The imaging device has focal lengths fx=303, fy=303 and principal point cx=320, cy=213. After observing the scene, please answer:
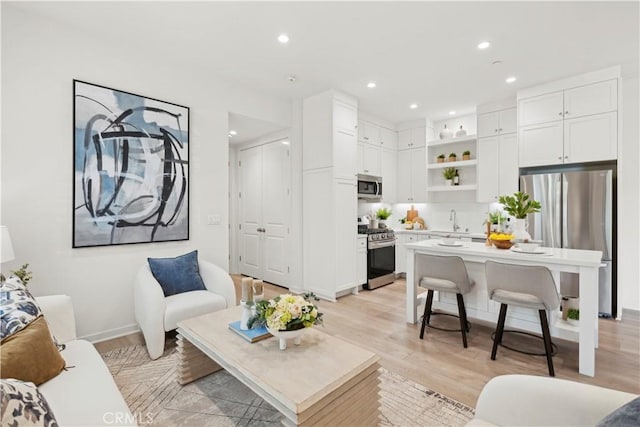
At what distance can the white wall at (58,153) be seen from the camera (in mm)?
2467

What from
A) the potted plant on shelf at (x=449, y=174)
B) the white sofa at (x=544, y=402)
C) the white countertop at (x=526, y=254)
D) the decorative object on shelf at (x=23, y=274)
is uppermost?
the potted plant on shelf at (x=449, y=174)

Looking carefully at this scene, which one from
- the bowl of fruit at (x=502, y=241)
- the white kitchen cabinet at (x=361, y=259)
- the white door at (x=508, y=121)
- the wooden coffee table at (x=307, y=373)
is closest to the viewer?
the wooden coffee table at (x=307, y=373)

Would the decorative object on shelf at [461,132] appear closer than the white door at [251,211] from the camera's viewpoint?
Yes

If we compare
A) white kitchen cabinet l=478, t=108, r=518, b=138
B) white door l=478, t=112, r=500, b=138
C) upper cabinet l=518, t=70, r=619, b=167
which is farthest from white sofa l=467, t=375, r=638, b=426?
white door l=478, t=112, r=500, b=138

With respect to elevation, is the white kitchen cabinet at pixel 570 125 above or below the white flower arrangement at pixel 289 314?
above

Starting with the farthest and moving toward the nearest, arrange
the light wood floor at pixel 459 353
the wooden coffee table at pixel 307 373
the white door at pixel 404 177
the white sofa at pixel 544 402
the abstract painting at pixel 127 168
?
the white door at pixel 404 177 < the abstract painting at pixel 127 168 < the light wood floor at pixel 459 353 < the wooden coffee table at pixel 307 373 < the white sofa at pixel 544 402

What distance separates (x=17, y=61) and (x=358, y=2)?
281 centimetres

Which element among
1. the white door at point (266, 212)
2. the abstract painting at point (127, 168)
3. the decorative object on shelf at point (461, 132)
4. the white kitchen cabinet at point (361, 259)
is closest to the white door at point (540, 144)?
the decorative object on shelf at point (461, 132)

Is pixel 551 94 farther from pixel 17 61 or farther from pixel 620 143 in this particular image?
pixel 17 61

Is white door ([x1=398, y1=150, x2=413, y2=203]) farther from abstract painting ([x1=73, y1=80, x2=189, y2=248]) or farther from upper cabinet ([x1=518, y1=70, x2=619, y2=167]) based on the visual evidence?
abstract painting ([x1=73, y1=80, x2=189, y2=248])

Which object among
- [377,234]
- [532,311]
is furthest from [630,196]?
[377,234]

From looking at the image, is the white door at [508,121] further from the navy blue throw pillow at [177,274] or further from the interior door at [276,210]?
the navy blue throw pillow at [177,274]

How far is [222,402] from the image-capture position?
197cm

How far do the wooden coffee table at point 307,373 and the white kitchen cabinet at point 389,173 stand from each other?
408 cm
